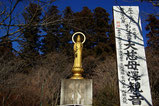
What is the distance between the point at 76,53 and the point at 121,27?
2.17 meters

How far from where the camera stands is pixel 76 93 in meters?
4.42

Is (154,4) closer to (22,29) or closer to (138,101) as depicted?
(138,101)

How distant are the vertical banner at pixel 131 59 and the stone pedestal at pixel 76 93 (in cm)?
143

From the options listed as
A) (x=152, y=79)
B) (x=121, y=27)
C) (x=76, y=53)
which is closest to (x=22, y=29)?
(x=76, y=53)

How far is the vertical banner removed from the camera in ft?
10.8

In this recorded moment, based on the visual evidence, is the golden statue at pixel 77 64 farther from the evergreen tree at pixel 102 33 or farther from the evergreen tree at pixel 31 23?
the evergreen tree at pixel 102 33

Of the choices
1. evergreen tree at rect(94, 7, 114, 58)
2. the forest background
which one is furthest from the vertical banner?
evergreen tree at rect(94, 7, 114, 58)

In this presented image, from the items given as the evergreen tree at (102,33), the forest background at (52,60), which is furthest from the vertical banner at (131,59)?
the evergreen tree at (102,33)

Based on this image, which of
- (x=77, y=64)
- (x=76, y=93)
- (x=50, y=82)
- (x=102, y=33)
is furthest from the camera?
(x=102, y=33)

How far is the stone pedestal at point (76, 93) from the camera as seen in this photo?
432 centimetres

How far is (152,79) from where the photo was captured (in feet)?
25.3

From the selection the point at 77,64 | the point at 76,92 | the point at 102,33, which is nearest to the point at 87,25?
the point at 102,33

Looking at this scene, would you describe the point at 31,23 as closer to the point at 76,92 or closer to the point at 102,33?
the point at 76,92

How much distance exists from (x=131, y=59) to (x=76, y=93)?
234 cm
